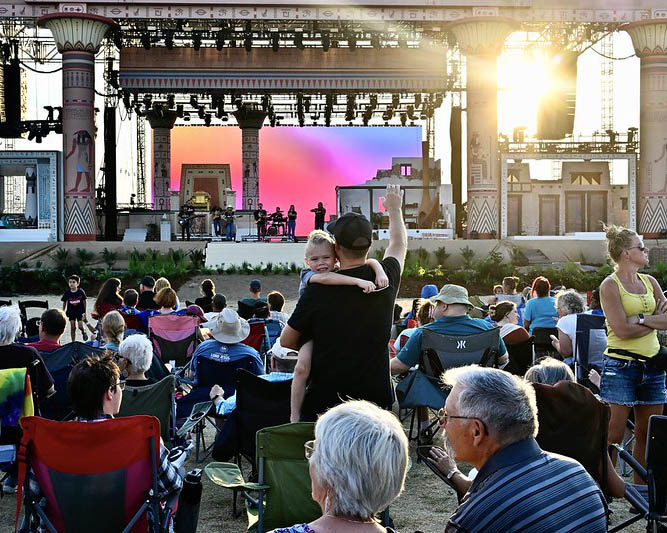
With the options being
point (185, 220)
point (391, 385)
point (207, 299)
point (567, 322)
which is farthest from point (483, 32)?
point (391, 385)

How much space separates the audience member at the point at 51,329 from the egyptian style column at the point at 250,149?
34360mm

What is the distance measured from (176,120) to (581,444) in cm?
4181

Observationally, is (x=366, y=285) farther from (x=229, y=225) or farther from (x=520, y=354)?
(x=229, y=225)

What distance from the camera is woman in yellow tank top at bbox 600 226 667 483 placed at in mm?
5328

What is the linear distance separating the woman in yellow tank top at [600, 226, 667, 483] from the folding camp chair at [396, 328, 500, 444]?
1.02 metres

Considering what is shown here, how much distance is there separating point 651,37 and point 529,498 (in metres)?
30.0

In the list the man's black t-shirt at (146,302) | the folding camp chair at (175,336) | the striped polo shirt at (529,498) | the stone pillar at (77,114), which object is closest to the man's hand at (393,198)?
the striped polo shirt at (529,498)

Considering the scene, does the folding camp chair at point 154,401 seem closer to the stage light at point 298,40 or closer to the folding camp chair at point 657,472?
the folding camp chair at point 657,472

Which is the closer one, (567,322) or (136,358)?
(136,358)

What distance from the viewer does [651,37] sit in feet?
98.9

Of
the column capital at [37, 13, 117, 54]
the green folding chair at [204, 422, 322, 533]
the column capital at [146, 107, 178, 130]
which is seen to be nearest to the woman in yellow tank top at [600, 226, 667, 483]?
the green folding chair at [204, 422, 322, 533]

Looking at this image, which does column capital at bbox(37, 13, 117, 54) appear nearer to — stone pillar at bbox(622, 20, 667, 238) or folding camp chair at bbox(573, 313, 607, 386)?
stone pillar at bbox(622, 20, 667, 238)

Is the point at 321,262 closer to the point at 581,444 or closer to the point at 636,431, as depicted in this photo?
the point at 581,444

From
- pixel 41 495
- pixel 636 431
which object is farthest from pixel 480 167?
pixel 41 495
